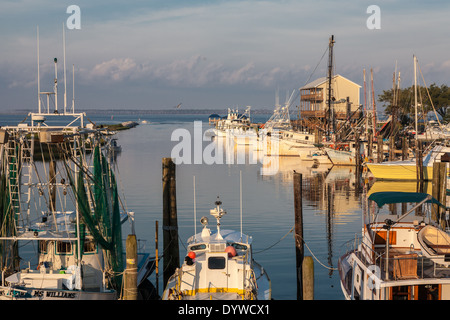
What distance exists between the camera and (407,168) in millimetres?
56969

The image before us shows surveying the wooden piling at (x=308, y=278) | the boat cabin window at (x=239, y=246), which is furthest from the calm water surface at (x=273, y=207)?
the wooden piling at (x=308, y=278)

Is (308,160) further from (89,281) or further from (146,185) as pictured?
(89,281)

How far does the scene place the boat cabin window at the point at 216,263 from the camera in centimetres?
2042

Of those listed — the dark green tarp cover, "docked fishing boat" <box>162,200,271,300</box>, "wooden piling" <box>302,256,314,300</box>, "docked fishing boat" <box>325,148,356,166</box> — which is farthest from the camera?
"docked fishing boat" <box>325,148,356,166</box>

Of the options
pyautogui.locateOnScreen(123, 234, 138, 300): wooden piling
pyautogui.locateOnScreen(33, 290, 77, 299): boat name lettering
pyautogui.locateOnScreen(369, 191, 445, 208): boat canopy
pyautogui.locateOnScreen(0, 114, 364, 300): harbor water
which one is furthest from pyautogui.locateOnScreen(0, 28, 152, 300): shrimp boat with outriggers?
pyautogui.locateOnScreen(369, 191, 445, 208): boat canopy

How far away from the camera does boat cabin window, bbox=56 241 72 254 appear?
74.3 feet


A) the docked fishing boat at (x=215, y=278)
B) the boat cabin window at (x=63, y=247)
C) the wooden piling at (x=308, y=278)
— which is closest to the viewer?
the wooden piling at (x=308, y=278)

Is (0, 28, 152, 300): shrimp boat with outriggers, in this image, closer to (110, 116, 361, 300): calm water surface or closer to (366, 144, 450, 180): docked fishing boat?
(110, 116, 361, 300): calm water surface

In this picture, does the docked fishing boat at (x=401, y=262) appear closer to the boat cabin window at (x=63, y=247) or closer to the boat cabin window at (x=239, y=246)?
the boat cabin window at (x=239, y=246)

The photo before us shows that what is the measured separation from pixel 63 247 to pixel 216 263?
635 cm

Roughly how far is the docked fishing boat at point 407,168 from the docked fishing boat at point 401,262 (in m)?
34.7

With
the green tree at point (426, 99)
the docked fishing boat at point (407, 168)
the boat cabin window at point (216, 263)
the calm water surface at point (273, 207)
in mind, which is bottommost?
the calm water surface at point (273, 207)

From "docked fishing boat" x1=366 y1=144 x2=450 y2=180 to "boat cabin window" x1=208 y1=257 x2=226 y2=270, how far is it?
40.2 m

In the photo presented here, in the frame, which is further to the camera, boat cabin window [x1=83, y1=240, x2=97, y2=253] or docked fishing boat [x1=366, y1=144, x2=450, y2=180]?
docked fishing boat [x1=366, y1=144, x2=450, y2=180]
